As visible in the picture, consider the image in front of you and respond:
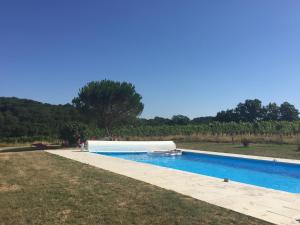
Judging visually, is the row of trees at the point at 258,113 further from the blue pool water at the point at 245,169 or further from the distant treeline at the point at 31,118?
the blue pool water at the point at 245,169

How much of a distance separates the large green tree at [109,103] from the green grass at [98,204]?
1970cm

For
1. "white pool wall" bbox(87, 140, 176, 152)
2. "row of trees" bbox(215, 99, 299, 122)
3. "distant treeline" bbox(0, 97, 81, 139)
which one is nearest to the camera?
"white pool wall" bbox(87, 140, 176, 152)

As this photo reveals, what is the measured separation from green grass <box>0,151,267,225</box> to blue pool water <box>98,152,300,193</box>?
4995 mm

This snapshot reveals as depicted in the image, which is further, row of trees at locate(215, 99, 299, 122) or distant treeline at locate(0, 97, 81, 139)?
row of trees at locate(215, 99, 299, 122)

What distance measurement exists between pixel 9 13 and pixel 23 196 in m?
11.8

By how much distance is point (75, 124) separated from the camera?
2136 centimetres

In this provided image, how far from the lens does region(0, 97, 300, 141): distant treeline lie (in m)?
25.4

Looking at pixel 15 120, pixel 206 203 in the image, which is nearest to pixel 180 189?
pixel 206 203

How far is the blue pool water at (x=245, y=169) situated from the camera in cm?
1031

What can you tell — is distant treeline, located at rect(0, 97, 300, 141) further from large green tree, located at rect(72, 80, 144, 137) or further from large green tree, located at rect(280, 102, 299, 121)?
large green tree, located at rect(72, 80, 144, 137)

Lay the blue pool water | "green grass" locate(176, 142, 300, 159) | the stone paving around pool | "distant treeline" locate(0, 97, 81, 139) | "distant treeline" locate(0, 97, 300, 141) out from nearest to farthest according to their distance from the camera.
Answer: the stone paving around pool, the blue pool water, "green grass" locate(176, 142, 300, 159), "distant treeline" locate(0, 97, 300, 141), "distant treeline" locate(0, 97, 81, 139)

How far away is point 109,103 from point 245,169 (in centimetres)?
1741

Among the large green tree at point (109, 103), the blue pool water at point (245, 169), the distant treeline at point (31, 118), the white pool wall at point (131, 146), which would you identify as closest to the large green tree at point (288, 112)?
the large green tree at point (109, 103)

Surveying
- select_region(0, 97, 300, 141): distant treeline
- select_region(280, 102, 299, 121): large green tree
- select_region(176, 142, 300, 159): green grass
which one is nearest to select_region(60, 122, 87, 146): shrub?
select_region(0, 97, 300, 141): distant treeline
